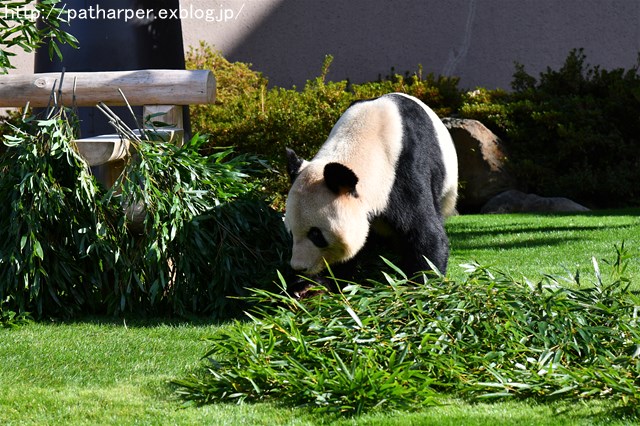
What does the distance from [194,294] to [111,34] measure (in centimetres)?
303

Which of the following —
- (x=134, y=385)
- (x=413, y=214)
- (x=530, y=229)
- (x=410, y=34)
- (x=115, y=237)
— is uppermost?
(x=410, y=34)

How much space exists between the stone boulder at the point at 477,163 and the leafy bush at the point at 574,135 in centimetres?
22

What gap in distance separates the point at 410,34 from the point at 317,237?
8.59 m

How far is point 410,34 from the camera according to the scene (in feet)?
42.3

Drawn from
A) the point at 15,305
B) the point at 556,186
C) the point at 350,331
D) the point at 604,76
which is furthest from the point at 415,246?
the point at 604,76

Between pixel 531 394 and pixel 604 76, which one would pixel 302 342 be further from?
pixel 604 76

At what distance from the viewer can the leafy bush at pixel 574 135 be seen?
443 inches

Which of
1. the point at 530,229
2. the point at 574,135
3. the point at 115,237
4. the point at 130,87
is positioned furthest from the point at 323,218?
the point at 574,135

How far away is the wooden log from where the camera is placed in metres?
6.01

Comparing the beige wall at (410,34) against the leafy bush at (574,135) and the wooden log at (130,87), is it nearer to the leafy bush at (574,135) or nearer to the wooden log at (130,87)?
the leafy bush at (574,135)

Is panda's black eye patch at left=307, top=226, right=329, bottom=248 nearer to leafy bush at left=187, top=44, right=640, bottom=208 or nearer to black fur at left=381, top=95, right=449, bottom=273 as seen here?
black fur at left=381, top=95, right=449, bottom=273

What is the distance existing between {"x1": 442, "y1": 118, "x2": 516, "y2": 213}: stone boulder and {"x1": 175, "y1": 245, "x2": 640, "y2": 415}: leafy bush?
277 inches

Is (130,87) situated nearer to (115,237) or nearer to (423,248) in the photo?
(115,237)

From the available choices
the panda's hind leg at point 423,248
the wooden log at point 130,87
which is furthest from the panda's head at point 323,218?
the wooden log at point 130,87
